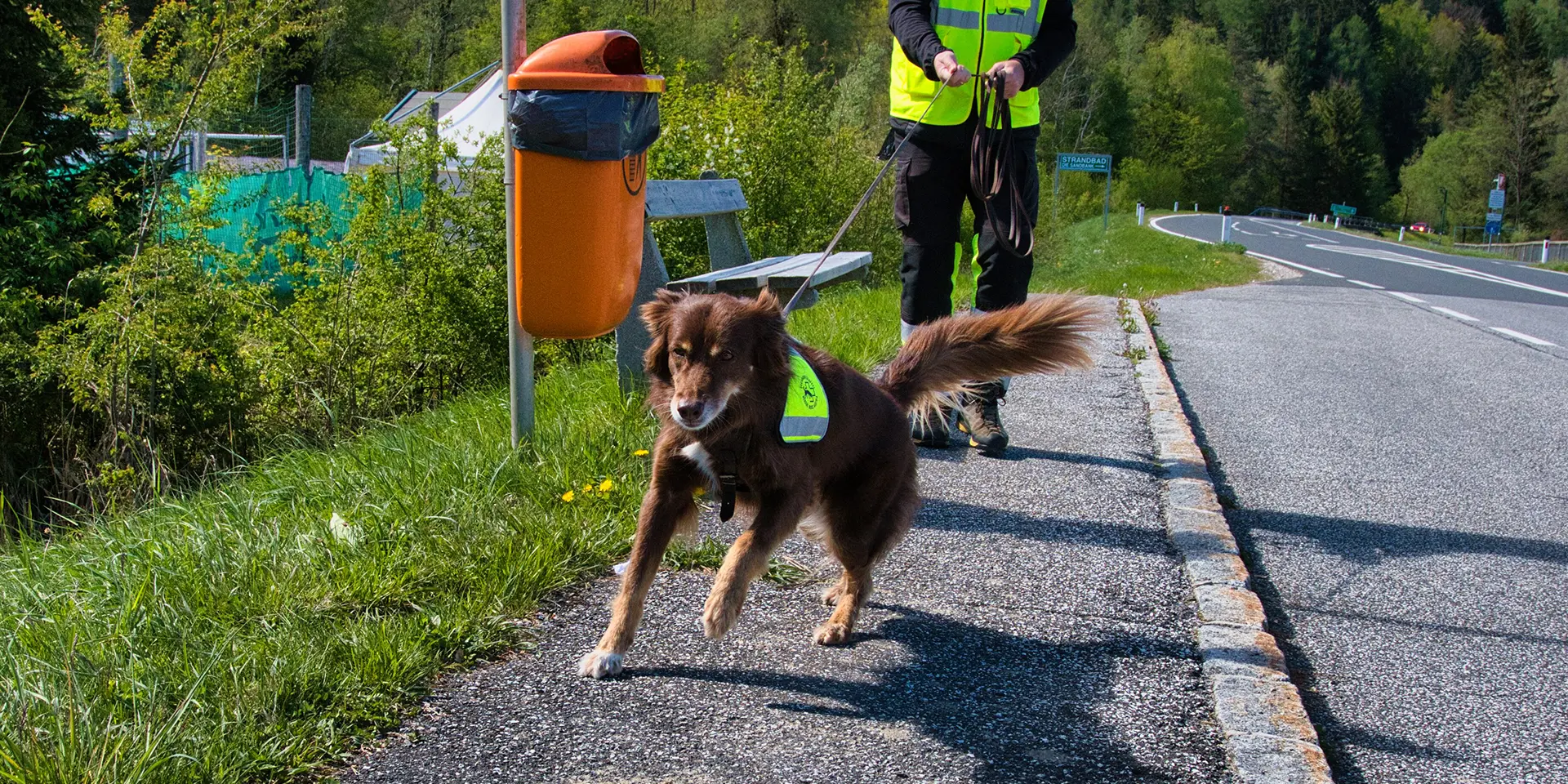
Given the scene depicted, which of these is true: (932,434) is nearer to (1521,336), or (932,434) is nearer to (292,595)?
(292,595)

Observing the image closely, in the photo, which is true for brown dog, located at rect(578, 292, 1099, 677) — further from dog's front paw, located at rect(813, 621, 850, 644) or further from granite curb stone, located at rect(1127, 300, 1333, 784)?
granite curb stone, located at rect(1127, 300, 1333, 784)

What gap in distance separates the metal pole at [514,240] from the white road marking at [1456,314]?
13.0m

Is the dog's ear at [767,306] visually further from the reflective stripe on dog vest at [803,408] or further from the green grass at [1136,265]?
the green grass at [1136,265]

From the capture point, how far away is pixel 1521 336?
12.6 m

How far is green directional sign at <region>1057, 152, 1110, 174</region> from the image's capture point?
22438mm

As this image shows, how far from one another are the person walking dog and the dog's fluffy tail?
3.06 feet

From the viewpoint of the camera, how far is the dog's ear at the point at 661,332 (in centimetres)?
354

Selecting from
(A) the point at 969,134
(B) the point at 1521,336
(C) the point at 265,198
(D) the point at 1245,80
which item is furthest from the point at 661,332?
(D) the point at 1245,80

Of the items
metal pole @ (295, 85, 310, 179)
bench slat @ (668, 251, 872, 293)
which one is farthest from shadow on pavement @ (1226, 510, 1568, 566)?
metal pole @ (295, 85, 310, 179)

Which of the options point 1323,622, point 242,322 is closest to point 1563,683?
point 1323,622

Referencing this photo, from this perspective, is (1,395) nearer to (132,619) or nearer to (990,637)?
(132,619)

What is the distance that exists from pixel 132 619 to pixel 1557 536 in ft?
18.3

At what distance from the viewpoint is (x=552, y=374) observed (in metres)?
7.29

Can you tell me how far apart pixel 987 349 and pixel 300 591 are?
2451 mm
